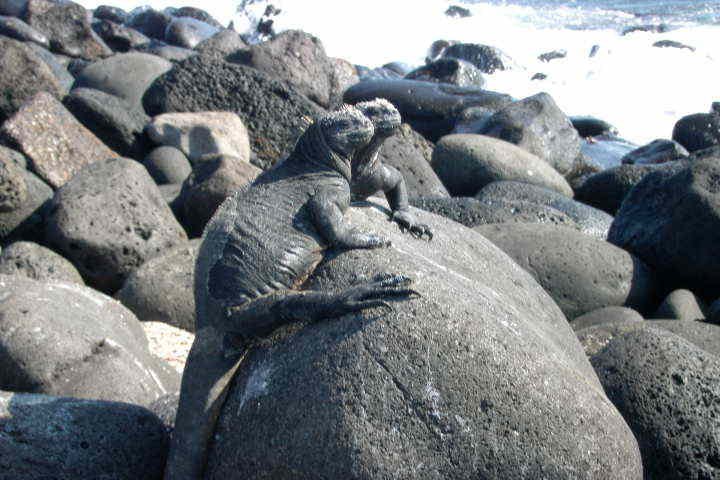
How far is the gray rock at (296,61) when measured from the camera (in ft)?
52.0

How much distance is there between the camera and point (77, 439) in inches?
174

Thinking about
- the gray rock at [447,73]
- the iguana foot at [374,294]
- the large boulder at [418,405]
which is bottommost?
the gray rock at [447,73]

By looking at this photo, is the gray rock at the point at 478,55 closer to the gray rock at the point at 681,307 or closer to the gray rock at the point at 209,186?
the gray rock at the point at 209,186

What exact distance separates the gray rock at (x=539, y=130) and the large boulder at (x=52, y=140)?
598cm

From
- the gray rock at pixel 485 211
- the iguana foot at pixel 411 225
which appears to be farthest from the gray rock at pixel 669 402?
the gray rock at pixel 485 211

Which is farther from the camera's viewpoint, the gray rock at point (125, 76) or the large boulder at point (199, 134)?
the gray rock at point (125, 76)

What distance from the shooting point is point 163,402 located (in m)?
5.23

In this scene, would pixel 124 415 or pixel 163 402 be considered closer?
pixel 124 415

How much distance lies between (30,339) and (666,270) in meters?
5.92

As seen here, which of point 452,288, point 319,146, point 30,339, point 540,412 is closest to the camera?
point 540,412

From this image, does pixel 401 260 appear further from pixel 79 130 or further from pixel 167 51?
pixel 167 51

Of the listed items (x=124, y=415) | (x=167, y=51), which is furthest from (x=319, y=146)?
(x=167, y=51)

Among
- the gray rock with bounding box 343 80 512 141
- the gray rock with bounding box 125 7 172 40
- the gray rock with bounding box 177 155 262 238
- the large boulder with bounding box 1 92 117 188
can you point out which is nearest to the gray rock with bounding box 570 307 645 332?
the gray rock with bounding box 177 155 262 238

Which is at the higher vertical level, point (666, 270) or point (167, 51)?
point (666, 270)
